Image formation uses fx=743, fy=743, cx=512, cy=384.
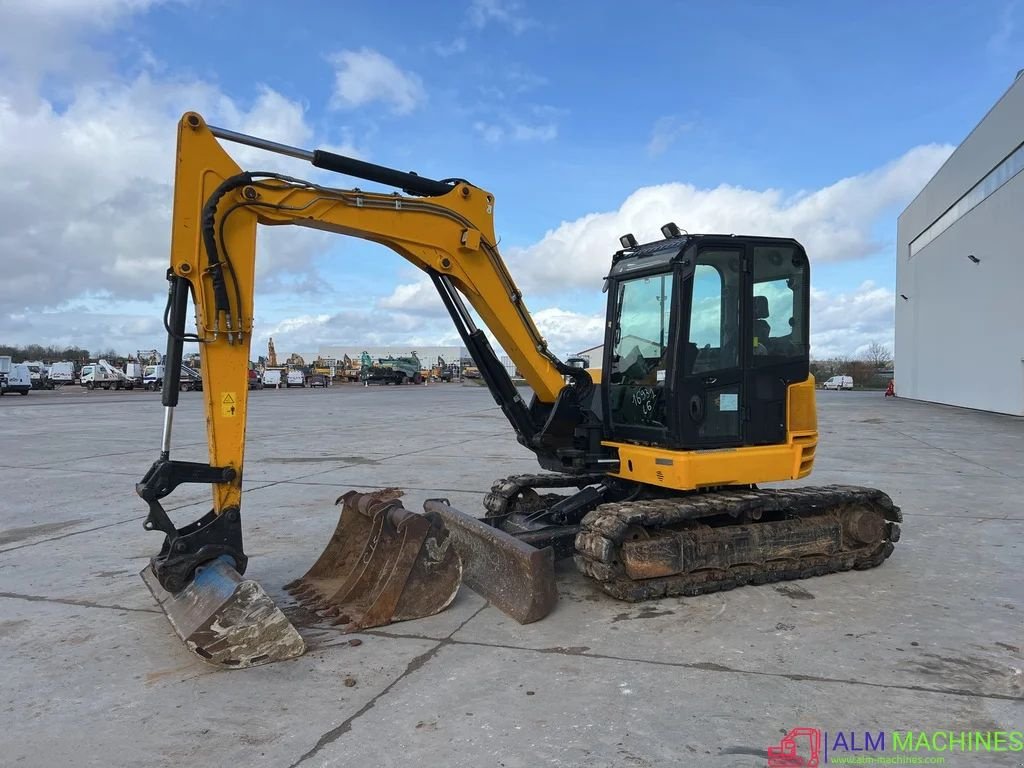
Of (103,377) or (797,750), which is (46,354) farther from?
(797,750)

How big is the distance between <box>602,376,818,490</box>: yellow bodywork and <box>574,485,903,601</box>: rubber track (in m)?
0.18

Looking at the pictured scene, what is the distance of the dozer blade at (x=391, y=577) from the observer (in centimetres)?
519

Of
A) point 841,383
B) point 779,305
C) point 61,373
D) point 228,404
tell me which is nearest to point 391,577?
point 228,404

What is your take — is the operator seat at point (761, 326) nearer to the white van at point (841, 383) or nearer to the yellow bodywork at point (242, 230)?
the yellow bodywork at point (242, 230)

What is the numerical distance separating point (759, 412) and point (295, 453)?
11.1 meters

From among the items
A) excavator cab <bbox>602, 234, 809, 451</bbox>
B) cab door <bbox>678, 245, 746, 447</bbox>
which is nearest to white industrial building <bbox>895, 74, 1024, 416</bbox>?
excavator cab <bbox>602, 234, 809, 451</bbox>

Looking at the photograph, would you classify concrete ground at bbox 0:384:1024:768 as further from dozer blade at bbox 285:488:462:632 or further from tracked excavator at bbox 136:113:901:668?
tracked excavator at bbox 136:113:901:668

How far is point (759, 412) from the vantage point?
6309 mm

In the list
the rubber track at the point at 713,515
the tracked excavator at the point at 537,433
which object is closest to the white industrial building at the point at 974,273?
the rubber track at the point at 713,515

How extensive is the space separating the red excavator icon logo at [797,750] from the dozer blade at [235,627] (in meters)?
2.78

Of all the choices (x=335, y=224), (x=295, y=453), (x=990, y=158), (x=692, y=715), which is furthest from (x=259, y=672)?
(x=990, y=158)

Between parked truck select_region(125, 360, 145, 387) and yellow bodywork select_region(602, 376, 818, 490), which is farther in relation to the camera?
parked truck select_region(125, 360, 145, 387)

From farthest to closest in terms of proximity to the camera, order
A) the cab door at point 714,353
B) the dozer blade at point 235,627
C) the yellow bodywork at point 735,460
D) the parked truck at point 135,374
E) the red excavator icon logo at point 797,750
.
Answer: the parked truck at point 135,374
the cab door at point 714,353
the yellow bodywork at point 735,460
the dozer blade at point 235,627
the red excavator icon logo at point 797,750

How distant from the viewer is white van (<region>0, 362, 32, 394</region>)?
43.6 meters
